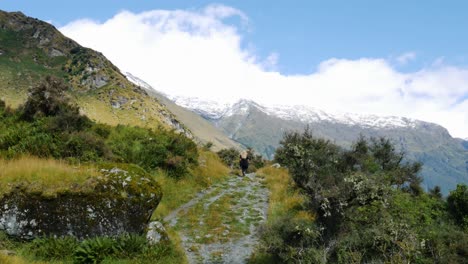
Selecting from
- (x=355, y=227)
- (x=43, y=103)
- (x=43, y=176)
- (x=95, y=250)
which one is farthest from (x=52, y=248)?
(x=43, y=103)

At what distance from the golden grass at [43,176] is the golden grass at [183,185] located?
16.7ft

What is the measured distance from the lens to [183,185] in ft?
74.2

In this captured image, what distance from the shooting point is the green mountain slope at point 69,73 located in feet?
351

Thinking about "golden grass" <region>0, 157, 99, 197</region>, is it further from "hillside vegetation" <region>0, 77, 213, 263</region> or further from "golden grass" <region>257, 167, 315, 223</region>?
"golden grass" <region>257, 167, 315, 223</region>

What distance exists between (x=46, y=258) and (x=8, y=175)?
3.35 meters

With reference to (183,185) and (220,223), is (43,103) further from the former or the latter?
(220,223)

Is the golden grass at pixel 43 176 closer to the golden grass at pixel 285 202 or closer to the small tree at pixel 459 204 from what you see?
the golden grass at pixel 285 202

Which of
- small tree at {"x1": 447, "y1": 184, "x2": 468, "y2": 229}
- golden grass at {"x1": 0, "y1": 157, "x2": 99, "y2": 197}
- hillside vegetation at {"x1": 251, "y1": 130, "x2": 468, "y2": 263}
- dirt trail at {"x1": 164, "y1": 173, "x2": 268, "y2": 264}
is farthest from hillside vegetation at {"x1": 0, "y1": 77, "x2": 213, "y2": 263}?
small tree at {"x1": 447, "y1": 184, "x2": 468, "y2": 229}

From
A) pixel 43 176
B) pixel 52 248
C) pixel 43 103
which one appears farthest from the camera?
pixel 43 103

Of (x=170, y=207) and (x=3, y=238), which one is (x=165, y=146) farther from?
(x=3, y=238)

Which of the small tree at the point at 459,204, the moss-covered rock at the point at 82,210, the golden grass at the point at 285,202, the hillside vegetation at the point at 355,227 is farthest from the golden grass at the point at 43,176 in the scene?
the small tree at the point at 459,204

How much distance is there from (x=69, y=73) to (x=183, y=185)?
123316 mm

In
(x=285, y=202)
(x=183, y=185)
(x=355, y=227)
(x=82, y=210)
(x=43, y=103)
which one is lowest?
(x=183, y=185)

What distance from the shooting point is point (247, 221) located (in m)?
17.6
